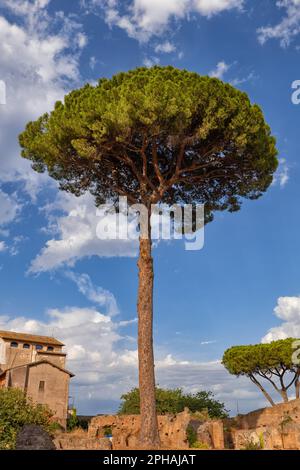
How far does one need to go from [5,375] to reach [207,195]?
79.1ft

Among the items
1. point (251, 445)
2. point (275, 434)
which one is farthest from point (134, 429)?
point (275, 434)

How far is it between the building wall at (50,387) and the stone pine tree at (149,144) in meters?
20.1

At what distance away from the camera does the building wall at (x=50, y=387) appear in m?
34.9

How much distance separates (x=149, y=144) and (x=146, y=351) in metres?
8.49

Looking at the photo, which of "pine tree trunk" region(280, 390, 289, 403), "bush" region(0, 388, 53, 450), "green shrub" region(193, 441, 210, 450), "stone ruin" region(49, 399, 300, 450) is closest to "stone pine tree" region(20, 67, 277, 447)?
"stone ruin" region(49, 399, 300, 450)

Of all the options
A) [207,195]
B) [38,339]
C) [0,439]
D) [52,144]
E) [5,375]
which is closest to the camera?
[0,439]

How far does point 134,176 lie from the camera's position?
65.9ft

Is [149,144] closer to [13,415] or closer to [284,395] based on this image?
[13,415]

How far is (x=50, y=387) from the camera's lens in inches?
1400

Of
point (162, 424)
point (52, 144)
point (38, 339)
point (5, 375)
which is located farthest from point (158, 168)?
point (38, 339)

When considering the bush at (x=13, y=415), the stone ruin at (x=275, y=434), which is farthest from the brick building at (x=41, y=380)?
the bush at (x=13, y=415)

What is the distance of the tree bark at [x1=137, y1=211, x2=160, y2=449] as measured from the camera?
15.3 meters

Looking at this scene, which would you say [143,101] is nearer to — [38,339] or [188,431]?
[188,431]

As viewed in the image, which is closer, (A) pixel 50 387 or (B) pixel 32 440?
(B) pixel 32 440
